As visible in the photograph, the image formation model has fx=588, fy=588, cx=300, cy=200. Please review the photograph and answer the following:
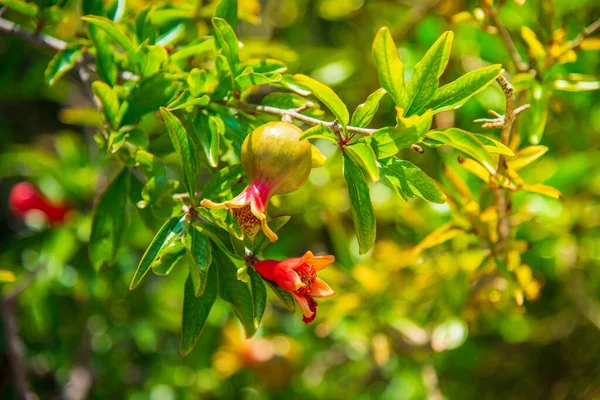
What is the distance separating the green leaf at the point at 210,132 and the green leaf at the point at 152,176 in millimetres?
83

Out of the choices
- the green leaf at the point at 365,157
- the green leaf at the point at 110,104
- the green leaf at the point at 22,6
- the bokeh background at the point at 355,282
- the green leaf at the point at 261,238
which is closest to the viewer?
the green leaf at the point at 365,157

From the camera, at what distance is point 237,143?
2.85ft

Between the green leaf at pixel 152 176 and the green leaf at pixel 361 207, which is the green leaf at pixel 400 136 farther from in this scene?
the green leaf at pixel 152 176

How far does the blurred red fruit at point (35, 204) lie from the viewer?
164 centimetres

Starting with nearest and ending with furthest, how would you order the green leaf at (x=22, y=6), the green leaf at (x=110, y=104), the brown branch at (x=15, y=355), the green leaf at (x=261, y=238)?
the green leaf at (x=261, y=238) → the green leaf at (x=110, y=104) → the green leaf at (x=22, y=6) → the brown branch at (x=15, y=355)

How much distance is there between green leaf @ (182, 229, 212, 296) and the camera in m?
0.71

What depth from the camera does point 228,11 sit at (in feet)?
3.09

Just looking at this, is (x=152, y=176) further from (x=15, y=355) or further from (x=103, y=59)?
(x=15, y=355)

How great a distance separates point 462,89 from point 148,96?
465 millimetres

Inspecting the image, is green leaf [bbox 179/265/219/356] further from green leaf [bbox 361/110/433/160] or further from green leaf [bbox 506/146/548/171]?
green leaf [bbox 506/146/548/171]

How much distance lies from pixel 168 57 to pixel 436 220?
0.75 meters

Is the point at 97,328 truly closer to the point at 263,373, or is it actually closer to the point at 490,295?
the point at 263,373

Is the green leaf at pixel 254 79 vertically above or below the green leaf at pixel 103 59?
above

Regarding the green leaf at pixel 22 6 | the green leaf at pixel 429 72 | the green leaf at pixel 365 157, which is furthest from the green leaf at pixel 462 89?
the green leaf at pixel 22 6
